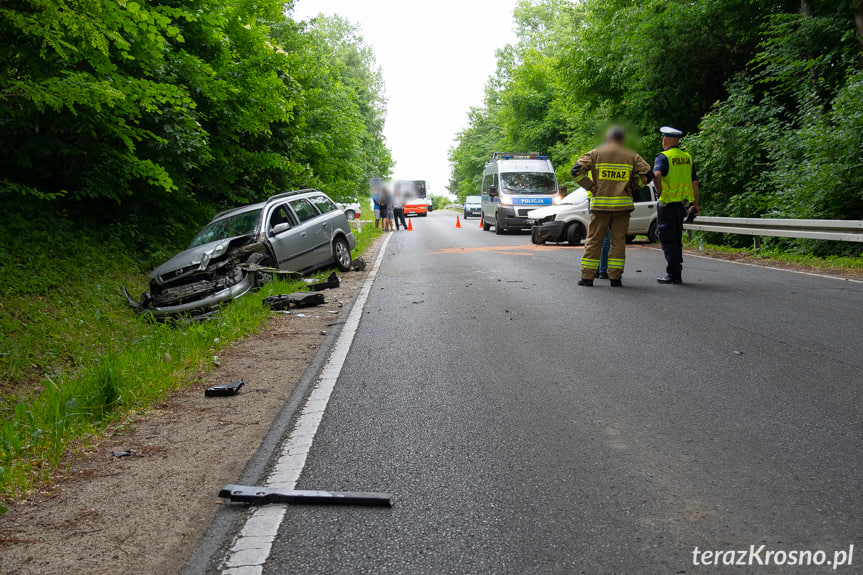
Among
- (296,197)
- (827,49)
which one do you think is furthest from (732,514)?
(827,49)

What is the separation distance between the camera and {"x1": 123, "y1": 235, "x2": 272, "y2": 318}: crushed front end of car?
9375mm

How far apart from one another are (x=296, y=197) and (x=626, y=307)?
24.0 ft

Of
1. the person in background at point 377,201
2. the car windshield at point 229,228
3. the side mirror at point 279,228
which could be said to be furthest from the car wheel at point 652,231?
the person in background at point 377,201

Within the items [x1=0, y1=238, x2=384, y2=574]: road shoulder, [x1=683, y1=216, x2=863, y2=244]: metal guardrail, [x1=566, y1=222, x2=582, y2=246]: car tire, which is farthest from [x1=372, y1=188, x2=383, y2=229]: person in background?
[x1=0, y1=238, x2=384, y2=574]: road shoulder

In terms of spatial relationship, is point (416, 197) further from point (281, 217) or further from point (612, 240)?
point (612, 240)

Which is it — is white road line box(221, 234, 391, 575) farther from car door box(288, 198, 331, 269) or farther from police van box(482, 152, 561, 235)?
police van box(482, 152, 561, 235)

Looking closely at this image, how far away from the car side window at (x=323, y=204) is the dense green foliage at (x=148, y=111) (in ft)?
6.52

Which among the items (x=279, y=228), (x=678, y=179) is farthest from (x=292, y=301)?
(x=678, y=179)

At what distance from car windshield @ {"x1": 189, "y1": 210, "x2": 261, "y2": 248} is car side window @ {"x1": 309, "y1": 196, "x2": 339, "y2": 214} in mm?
1995

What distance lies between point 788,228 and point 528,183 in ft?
39.7

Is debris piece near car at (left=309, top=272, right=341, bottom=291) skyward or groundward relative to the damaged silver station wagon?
groundward

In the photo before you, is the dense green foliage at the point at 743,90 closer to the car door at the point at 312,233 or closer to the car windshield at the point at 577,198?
the car windshield at the point at 577,198

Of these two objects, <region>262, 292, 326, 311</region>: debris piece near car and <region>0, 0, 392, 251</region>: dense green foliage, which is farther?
<region>262, 292, 326, 311</region>: debris piece near car

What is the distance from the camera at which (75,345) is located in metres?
8.53
